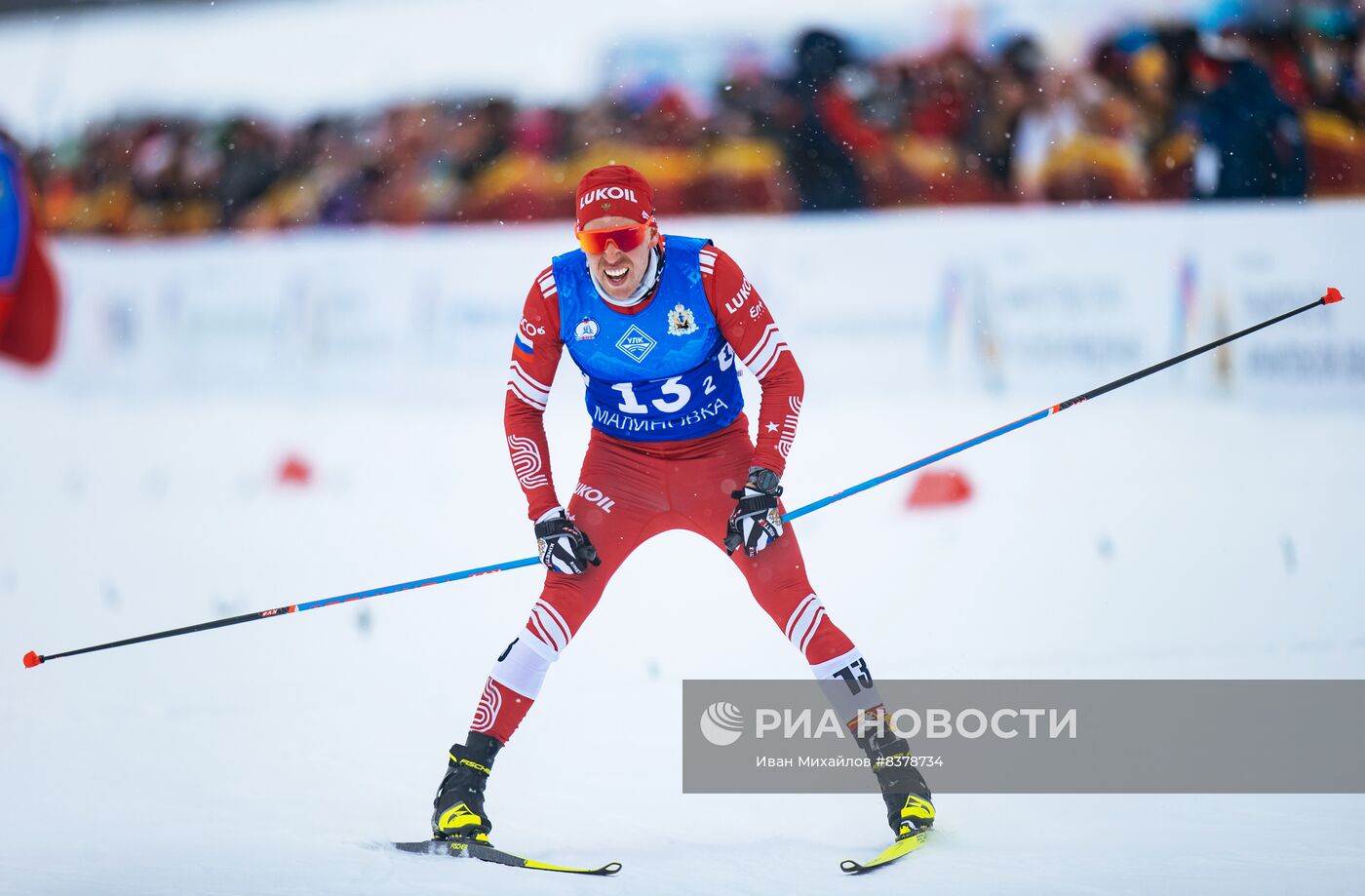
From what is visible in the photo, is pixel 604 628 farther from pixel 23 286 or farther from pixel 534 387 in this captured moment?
pixel 23 286

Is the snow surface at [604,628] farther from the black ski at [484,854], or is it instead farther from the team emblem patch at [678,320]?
the team emblem patch at [678,320]

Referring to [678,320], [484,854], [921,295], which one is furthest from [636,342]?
[921,295]

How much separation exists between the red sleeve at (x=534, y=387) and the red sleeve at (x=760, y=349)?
0.47m

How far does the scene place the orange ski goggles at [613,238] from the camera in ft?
12.3

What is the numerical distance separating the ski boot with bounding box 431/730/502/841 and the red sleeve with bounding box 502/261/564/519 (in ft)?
2.24

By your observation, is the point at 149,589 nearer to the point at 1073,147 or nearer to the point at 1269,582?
the point at 1269,582

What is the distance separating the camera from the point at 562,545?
12.5 ft

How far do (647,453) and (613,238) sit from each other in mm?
695

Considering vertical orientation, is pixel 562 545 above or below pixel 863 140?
below

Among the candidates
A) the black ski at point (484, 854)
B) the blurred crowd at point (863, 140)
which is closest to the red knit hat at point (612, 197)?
the black ski at point (484, 854)

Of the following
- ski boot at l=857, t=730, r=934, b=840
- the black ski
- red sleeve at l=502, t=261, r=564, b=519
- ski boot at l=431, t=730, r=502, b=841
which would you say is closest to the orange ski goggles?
red sleeve at l=502, t=261, r=564, b=519

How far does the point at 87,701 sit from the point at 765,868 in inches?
133

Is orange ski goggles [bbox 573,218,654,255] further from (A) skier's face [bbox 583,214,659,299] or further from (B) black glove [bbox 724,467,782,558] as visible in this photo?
(B) black glove [bbox 724,467,782,558]

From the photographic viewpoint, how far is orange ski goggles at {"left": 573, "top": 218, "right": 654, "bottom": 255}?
374cm
